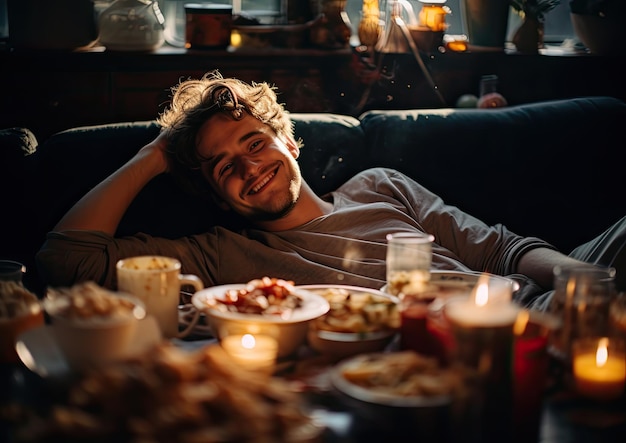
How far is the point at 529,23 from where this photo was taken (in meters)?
3.41

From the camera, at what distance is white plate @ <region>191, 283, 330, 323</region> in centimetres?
139

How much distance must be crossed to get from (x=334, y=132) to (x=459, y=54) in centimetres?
97

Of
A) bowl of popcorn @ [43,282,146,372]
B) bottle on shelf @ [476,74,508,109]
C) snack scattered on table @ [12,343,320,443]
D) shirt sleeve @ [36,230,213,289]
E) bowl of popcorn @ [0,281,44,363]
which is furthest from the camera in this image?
bottle on shelf @ [476,74,508,109]

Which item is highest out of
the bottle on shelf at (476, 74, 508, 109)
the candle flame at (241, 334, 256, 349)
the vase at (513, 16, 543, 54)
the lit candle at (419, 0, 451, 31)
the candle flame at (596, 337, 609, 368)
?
the lit candle at (419, 0, 451, 31)

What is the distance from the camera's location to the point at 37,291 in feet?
7.29

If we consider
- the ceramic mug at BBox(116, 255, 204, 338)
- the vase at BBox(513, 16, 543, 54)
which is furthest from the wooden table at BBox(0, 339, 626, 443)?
the vase at BBox(513, 16, 543, 54)

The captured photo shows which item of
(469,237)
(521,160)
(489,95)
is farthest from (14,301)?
(489,95)

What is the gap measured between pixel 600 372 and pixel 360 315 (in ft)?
1.35

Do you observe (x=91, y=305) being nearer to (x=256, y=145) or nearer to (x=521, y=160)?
(x=256, y=145)

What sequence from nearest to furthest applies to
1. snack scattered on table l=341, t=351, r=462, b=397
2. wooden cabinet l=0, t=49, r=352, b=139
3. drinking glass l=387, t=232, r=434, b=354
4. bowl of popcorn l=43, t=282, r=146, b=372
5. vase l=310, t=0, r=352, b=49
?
1. snack scattered on table l=341, t=351, r=462, b=397
2. bowl of popcorn l=43, t=282, r=146, b=372
3. drinking glass l=387, t=232, r=434, b=354
4. wooden cabinet l=0, t=49, r=352, b=139
5. vase l=310, t=0, r=352, b=49

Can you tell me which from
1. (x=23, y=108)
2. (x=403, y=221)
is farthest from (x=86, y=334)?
(x=23, y=108)

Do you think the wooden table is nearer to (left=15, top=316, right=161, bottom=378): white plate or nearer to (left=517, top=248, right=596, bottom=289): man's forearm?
(left=15, top=316, right=161, bottom=378): white plate

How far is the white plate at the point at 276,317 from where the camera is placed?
139cm

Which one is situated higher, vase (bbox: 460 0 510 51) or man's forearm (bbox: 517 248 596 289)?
vase (bbox: 460 0 510 51)
